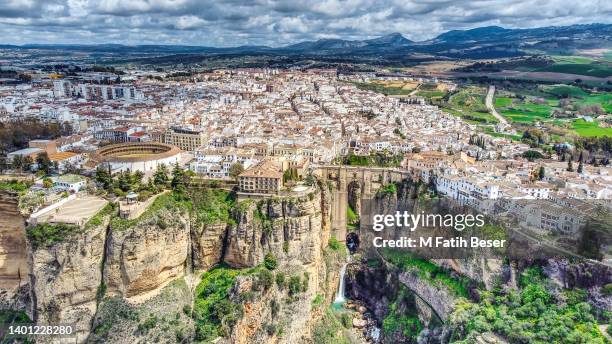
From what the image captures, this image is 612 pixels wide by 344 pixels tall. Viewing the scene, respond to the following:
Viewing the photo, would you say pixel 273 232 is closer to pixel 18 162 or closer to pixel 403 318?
pixel 403 318

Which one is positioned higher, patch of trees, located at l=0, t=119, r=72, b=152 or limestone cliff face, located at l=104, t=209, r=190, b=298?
patch of trees, located at l=0, t=119, r=72, b=152

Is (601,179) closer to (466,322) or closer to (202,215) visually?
(466,322)

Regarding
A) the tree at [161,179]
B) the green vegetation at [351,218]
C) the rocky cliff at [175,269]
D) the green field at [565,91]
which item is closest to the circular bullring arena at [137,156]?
the tree at [161,179]

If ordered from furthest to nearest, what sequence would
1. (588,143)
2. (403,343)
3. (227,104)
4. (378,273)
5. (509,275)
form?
(227,104), (588,143), (378,273), (403,343), (509,275)

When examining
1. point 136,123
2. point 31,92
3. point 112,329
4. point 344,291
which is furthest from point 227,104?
point 112,329

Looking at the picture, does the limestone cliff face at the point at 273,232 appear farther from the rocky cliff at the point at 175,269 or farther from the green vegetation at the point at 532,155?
the green vegetation at the point at 532,155

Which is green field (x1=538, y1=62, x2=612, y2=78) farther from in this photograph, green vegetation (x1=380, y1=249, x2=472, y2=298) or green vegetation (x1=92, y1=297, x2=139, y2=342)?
green vegetation (x1=92, y1=297, x2=139, y2=342)

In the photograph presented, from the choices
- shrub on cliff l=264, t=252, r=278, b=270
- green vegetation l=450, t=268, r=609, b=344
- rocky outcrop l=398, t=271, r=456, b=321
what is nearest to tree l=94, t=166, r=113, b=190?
shrub on cliff l=264, t=252, r=278, b=270
